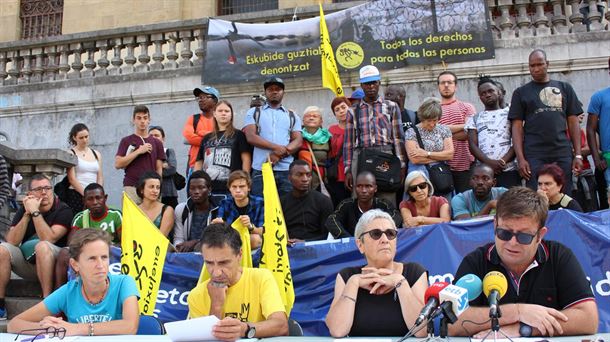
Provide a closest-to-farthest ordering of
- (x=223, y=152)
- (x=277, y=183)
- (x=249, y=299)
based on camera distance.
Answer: (x=249, y=299) → (x=277, y=183) → (x=223, y=152)

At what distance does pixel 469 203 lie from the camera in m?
6.62

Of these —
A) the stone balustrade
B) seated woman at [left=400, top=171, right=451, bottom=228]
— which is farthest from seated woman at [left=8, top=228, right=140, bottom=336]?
the stone balustrade

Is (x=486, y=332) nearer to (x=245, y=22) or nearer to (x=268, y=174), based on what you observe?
(x=268, y=174)

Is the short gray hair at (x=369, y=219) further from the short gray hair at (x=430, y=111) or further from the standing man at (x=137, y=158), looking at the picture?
the standing man at (x=137, y=158)

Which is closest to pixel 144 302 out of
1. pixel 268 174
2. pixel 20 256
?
pixel 268 174

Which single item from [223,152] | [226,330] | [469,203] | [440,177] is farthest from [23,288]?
[469,203]

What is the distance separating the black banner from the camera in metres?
10.4

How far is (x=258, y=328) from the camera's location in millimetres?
3805

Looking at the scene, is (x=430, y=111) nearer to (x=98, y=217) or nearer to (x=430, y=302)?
(x=98, y=217)

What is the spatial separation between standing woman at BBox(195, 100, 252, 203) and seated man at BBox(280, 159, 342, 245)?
1.08 metres

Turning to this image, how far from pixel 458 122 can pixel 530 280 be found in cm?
478

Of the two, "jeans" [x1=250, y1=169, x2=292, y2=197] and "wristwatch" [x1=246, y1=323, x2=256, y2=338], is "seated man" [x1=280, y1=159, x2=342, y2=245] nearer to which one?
"jeans" [x1=250, y1=169, x2=292, y2=197]

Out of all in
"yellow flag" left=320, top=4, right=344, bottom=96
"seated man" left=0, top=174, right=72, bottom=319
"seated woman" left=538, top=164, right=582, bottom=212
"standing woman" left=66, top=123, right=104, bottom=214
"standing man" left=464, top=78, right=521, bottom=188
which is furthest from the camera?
"yellow flag" left=320, top=4, right=344, bottom=96

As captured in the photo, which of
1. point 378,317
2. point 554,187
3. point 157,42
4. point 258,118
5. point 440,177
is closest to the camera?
point 378,317
